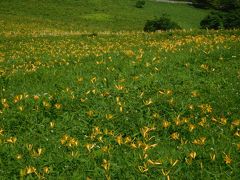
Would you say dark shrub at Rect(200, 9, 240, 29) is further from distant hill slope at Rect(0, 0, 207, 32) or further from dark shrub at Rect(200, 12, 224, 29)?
distant hill slope at Rect(0, 0, 207, 32)

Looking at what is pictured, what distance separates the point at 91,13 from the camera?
56.8 metres

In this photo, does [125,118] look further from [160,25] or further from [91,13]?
[91,13]

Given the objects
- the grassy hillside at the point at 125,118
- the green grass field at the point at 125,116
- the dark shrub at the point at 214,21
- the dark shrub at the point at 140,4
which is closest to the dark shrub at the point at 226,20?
the dark shrub at the point at 214,21

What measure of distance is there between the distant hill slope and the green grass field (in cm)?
3125

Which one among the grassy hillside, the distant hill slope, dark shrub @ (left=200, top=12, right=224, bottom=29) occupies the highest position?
the grassy hillside

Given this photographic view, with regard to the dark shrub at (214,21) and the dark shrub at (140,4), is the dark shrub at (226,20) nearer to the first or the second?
the dark shrub at (214,21)

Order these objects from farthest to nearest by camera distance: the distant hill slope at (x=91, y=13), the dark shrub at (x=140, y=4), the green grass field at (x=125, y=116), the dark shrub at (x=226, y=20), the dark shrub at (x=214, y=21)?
the dark shrub at (x=140, y=4) → the distant hill slope at (x=91, y=13) → the dark shrub at (x=214, y=21) → the dark shrub at (x=226, y=20) → the green grass field at (x=125, y=116)

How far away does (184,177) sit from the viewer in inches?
234

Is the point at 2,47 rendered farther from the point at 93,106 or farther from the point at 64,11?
the point at 64,11

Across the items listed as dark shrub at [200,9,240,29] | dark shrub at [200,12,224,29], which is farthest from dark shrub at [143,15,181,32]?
dark shrub at [200,12,224,29]

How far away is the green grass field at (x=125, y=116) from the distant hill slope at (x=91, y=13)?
3125 centimetres

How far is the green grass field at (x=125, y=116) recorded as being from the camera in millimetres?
6352

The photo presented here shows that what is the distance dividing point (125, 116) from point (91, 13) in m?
50.3

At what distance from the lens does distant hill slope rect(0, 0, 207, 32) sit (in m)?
46.3
